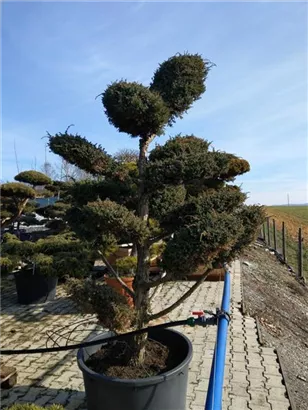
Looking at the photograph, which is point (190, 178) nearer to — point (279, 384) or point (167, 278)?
point (167, 278)

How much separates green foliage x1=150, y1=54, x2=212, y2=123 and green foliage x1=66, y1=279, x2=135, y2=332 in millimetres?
1381

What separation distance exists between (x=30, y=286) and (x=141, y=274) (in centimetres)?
383

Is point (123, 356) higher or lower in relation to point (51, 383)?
higher

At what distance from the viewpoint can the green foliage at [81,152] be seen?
8.09 ft

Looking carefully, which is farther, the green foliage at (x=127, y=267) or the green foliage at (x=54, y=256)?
the green foliage at (x=127, y=267)

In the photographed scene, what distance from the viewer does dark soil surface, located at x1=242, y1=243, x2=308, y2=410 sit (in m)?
3.68

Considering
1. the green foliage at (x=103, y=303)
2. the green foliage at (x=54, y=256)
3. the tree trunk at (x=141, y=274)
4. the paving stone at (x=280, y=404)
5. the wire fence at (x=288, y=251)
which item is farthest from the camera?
the wire fence at (x=288, y=251)

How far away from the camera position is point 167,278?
2.43 m

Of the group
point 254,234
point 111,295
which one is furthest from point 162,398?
point 254,234

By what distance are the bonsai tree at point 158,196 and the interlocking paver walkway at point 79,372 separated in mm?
614

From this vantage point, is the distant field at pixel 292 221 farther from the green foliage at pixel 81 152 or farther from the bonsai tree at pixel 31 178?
the green foliage at pixel 81 152

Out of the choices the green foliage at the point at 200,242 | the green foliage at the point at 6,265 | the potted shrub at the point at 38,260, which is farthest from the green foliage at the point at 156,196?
the potted shrub at the point at 38,260

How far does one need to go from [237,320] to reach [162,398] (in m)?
2.92

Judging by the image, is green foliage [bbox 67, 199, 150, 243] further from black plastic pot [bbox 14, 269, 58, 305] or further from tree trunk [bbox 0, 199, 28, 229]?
tree trunk [bbox 0, 199, 28, 229]
